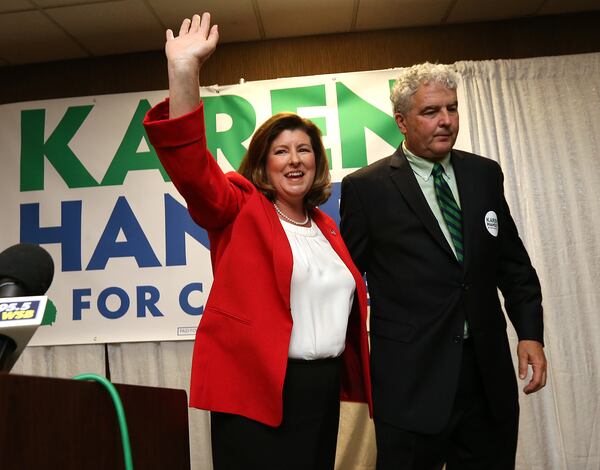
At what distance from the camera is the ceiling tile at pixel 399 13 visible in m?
3.52

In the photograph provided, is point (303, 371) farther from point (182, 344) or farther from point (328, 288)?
point (182, 344)

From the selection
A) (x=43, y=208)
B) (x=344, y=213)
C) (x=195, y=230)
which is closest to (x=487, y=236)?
(x=344, y=213)

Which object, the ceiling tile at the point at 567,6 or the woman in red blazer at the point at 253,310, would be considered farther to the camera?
the ceiling tile at the point at 567,6

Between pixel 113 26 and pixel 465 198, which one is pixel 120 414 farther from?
pixel 113 26

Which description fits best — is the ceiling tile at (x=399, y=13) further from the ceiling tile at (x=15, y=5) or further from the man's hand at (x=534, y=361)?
the man's hand at (x=534, y=361)


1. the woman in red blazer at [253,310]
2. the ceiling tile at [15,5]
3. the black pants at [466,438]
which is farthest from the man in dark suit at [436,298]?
the ceiling tile at [15,5]

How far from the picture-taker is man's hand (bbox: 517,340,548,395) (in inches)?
66.7

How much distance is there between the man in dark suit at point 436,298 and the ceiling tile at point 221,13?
1.94 metres

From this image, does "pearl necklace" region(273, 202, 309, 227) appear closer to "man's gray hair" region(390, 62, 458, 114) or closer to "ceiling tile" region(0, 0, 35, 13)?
"man's gray hair" region(390, 62, 458, 114)

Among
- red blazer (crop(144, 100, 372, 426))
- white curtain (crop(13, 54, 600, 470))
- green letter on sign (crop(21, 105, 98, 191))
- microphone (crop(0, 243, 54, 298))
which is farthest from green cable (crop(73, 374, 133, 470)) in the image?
green letter on sign (crop(21, 105, 98, 191))

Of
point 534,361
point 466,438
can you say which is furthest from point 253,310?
point 534,361

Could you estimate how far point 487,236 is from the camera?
1.68 metres

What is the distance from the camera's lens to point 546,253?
3473mm

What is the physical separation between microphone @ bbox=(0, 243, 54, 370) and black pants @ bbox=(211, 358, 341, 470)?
662 mm
